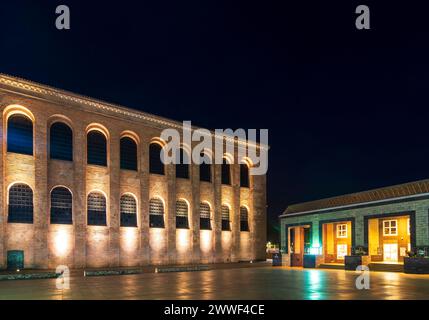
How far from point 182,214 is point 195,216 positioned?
4.31ft

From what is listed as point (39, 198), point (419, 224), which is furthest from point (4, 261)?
point (419, 224)

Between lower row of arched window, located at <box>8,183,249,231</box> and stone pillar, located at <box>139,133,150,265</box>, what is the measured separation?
0.67 meters

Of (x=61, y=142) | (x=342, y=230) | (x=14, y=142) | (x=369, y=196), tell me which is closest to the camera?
(x=14, y=142)

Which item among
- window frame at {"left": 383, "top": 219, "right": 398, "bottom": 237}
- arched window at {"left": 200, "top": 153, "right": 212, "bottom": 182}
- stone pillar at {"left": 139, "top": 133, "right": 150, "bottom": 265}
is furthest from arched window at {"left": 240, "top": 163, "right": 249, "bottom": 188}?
window frame at {"left": 383, "top": 219, "right": 398, "bottom": 237}

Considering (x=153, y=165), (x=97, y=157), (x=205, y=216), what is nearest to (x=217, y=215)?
(x=205, y=216)

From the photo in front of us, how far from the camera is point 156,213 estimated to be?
40562 mm

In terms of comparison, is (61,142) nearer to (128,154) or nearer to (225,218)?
(128,154)

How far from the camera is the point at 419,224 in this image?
30844 mm

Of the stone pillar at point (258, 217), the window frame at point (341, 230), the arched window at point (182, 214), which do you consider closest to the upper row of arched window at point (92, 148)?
the arched window at point (182, 214)

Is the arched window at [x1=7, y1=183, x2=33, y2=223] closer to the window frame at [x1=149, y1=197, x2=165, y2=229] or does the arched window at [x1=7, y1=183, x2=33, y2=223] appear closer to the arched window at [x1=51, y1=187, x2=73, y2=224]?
the arched window at [x1=51, y1=187, x2=73, y2=224]

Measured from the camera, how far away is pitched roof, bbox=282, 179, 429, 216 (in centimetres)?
3183
